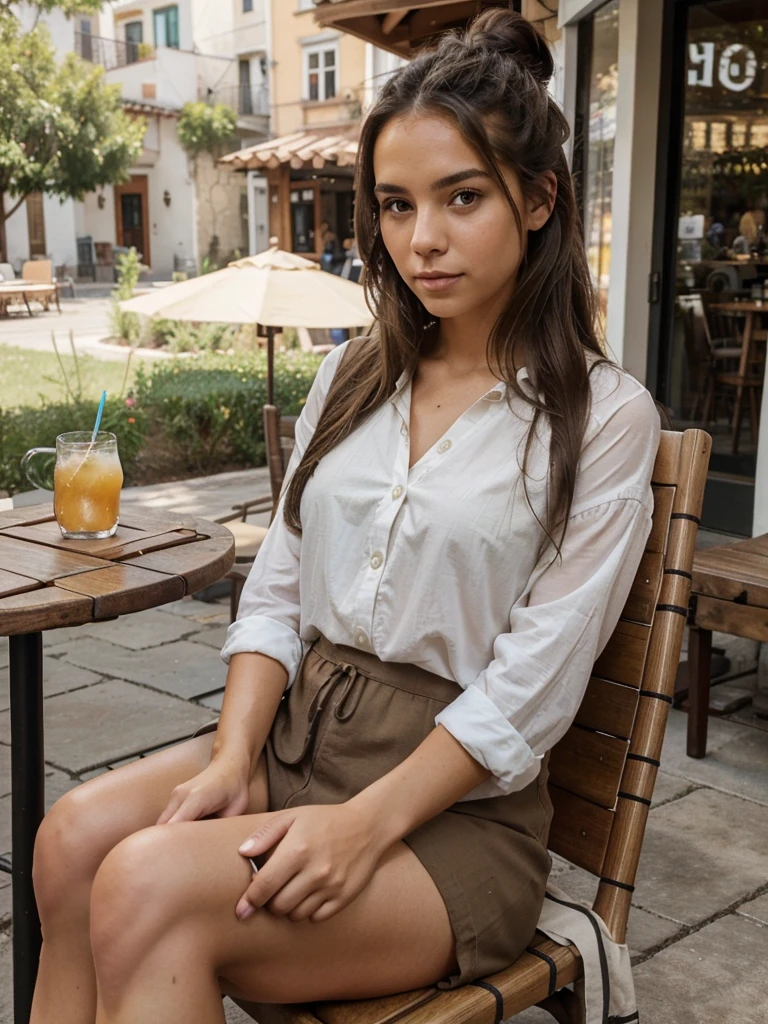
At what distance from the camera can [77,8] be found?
12.1 meters

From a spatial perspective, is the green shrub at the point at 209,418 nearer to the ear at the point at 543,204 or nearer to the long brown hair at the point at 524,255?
the long brown hair at the point at 524,255

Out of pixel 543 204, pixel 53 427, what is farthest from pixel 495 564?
pixel 53 427

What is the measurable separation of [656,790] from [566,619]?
5.55 feet

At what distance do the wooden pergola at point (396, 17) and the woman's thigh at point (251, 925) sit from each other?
4.61 metres

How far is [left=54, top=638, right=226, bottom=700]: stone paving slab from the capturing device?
378 cm

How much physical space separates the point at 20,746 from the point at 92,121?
70.9 ft

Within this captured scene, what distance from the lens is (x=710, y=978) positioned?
2107 mm

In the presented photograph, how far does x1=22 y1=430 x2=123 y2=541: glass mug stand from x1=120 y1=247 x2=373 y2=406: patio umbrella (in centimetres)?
248

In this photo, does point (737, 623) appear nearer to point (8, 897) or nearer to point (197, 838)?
point (8, 897)

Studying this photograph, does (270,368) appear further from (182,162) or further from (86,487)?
(182,162)

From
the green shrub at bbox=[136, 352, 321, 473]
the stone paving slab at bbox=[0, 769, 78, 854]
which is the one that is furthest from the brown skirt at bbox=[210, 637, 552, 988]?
the green shrub at bbox=[136, 352, 321, 473]

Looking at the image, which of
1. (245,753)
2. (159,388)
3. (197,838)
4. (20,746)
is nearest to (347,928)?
(197,838)

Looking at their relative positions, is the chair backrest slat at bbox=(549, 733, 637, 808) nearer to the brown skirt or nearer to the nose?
the brown skirt

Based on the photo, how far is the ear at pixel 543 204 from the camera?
150 cm
